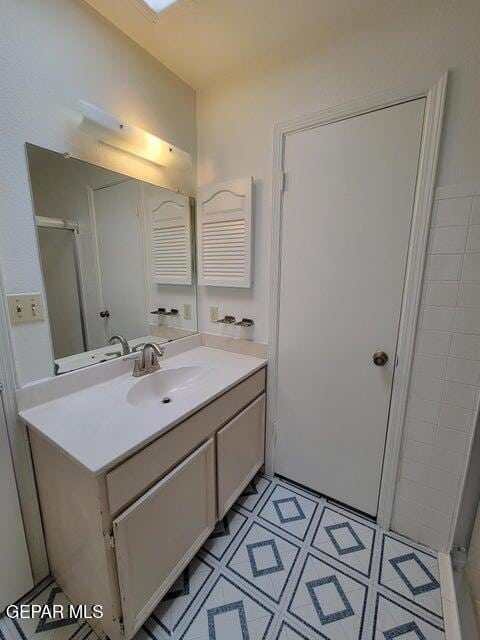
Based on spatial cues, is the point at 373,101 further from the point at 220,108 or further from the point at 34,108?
the point at 34,108

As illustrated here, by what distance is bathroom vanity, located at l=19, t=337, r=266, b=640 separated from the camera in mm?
856

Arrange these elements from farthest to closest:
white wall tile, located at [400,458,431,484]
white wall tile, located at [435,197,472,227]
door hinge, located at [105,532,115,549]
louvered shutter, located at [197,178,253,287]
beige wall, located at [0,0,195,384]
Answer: louvered shutter, located at [197,178,253,287]
white wall tile, located at [400,458,431,484]
white wall tile, located at [435,197,472,227]
beige wall, located at [0,0,195,384]
door hinge, located at [105,532,115,549]

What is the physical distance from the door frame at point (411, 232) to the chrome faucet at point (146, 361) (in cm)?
64

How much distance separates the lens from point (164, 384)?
1.46 metres

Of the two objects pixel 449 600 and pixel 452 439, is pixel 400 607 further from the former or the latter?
pixel 452 439

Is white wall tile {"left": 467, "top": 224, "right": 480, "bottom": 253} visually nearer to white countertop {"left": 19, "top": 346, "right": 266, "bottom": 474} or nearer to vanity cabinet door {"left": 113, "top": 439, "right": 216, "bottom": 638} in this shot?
white countertop {"left": 19, "top": 346, "right": 266, "bottom": 474}

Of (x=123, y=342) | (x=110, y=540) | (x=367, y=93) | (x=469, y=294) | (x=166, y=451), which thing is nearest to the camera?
(x=110, y=540)

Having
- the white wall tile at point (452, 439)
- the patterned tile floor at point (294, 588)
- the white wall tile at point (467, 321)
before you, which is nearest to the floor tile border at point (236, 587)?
the patterned tile floor at point (294, 588)

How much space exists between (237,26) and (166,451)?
1.78 m

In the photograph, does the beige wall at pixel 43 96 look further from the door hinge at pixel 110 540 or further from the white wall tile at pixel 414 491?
the white wall tile at pixel 414 491

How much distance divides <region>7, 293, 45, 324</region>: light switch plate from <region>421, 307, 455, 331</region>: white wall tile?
5.18ft

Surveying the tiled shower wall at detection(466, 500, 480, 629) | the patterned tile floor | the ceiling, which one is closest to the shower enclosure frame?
the ceiling

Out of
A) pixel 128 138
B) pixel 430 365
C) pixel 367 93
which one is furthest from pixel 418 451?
pixel 128 138

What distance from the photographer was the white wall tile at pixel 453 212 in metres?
1.07
